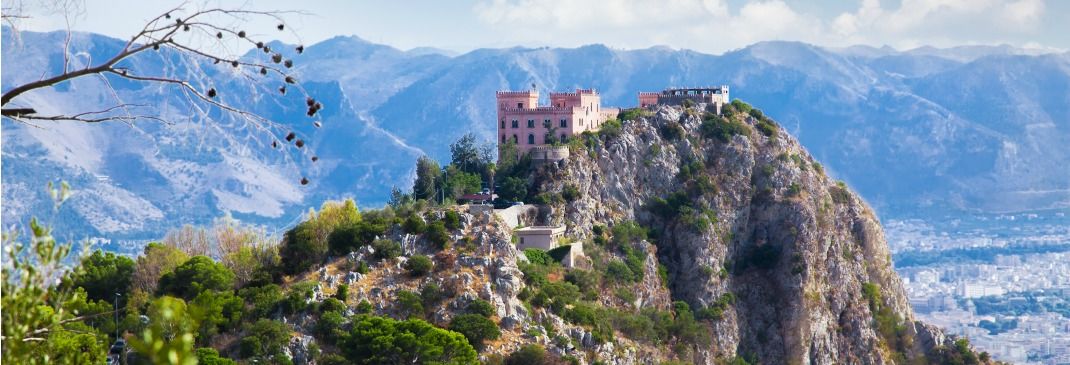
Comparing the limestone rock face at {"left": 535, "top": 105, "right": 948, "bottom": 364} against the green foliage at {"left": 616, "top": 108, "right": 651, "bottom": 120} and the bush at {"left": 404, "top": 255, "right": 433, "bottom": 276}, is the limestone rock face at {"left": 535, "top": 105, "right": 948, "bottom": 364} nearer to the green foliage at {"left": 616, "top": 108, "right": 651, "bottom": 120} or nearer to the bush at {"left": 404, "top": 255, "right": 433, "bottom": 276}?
the green foliage at {"left": 616, "top": 108, "right": 651, "bottom": 120}

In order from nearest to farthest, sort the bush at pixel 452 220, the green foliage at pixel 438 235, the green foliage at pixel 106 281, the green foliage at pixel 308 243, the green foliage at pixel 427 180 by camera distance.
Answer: the green foliage at pixel 308 243 → the green foliage at pixel 438 235 → the bush at pixel 452 220 → the green foliage at pixel 106 281 → the green foliage at pixel 427 180

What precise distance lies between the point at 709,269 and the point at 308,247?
37.0 metres

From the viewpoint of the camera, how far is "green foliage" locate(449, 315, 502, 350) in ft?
288

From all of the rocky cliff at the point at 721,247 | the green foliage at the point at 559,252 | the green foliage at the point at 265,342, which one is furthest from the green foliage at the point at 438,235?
the green foliage at the point at 265,342

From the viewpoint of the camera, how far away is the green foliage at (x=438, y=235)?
9719 centimetres

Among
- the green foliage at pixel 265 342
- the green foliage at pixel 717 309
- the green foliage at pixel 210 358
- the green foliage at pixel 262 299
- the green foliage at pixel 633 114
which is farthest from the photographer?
the green foliage at pixel 633 114

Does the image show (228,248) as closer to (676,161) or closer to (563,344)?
(563,344)

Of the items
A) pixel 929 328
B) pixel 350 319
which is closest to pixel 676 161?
pixel 929 328

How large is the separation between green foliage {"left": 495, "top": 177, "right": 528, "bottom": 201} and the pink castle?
7947 mm

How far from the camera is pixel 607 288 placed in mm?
109688

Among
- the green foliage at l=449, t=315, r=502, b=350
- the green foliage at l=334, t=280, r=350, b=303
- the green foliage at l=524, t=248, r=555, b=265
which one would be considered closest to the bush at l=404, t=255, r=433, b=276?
the green foliage at l=334, t=280, r=350, b=303

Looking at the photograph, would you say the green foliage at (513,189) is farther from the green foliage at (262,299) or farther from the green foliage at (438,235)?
the green foliage at (262,299)

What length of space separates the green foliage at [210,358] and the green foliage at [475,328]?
43.0 feet

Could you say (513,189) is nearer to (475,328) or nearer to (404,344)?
(475,328)
